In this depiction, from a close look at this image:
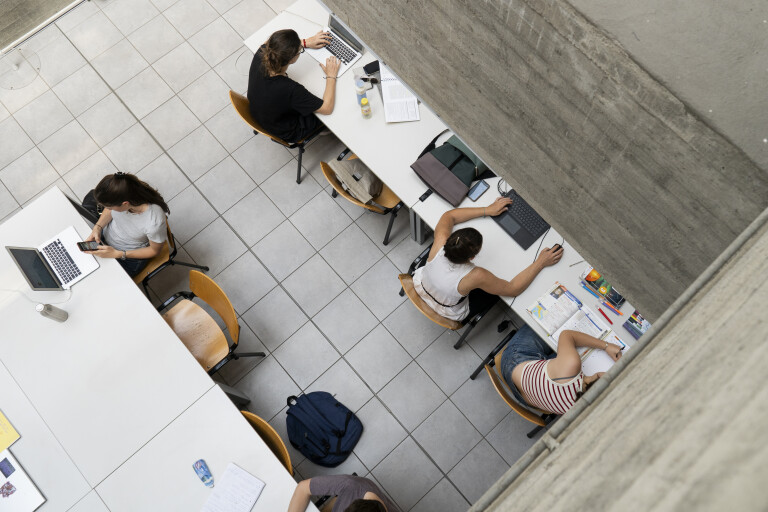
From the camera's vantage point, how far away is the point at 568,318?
3027mm

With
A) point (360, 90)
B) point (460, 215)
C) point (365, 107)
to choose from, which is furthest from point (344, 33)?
point (460, 215)

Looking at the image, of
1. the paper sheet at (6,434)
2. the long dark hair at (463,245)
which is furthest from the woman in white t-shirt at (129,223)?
the long dark hair at (463,245)

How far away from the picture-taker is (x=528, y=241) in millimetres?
3188

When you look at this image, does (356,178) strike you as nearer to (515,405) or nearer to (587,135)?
(515,405)

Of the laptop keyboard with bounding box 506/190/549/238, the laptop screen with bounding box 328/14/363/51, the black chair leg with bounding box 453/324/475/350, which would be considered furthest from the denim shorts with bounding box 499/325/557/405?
the laptop screen with bounding box 328/14/363/51

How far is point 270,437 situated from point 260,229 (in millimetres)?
1743

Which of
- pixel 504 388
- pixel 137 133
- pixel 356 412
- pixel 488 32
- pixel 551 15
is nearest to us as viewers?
pixel 551 15

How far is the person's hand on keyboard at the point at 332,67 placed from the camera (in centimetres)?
368

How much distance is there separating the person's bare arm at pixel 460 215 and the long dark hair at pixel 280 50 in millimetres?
1414

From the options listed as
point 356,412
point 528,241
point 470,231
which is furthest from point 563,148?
point 356,412

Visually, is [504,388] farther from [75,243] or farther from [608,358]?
[75,243]

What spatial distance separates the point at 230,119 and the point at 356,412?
2609 millimetres

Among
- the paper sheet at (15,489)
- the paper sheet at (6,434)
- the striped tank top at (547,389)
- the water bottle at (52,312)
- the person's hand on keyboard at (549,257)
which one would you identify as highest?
the water bottle at (52,312)

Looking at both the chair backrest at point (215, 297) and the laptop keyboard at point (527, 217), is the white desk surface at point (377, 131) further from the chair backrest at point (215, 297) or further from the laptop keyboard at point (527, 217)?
the chair backrest at point (215, 297)
